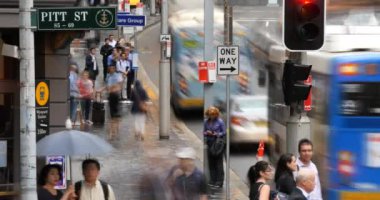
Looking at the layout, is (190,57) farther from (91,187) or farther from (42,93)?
(91,187)

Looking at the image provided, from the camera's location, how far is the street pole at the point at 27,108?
33.2 feet

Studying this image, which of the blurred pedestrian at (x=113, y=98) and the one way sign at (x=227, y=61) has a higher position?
the one way sign at (x=227, y=61)

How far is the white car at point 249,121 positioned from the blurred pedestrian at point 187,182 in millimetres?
11215

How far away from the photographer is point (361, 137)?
43.5 feet

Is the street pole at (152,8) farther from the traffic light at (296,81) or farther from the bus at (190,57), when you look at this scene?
the traffic light at (296,81)

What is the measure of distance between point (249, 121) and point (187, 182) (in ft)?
39.7

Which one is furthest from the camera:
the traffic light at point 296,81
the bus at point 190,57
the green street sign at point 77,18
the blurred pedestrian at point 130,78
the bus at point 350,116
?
the blurred pedestrian at point 130,78

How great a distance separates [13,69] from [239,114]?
974cm

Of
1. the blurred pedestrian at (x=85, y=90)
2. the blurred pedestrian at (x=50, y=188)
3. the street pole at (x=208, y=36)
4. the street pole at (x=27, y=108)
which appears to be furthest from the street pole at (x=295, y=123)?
the blurred pedestrian at (x=85, y=90)

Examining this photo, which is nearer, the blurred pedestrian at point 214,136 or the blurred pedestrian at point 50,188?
the blurred pedestrian at point 50,188

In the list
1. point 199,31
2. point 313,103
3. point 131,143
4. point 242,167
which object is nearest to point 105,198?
point 313,103

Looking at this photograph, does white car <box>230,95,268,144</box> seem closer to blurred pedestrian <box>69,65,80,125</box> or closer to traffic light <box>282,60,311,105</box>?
blurred pedestrian <box>69,65,80,125</box>

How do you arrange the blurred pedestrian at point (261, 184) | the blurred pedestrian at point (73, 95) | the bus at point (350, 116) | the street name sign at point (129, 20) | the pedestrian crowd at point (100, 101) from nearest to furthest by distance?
the blurred pedestrian at point (261, 184), the bus at point (350, 116), the street name sign at point (129, 20), the pedestrian crowd at point (100, 101), the blurred pedestrian at point (73, 95)

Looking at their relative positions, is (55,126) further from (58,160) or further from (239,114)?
(239,114)
